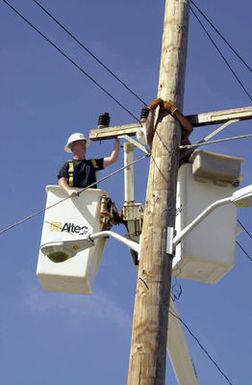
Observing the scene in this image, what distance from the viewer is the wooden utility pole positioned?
235 inches

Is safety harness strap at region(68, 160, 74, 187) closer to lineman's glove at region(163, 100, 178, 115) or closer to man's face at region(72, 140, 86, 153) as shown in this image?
man's face at region(72, 140, 86, 153)

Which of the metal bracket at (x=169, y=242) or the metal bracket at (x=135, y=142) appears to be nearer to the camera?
the metal bracket at (x=169, y=242)

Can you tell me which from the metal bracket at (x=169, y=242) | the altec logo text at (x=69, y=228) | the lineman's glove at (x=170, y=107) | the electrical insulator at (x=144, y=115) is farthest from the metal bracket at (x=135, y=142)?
the metal bracket at (x=169, y=242)

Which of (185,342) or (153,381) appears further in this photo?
(185,342)

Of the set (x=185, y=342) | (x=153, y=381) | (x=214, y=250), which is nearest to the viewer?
(x=153, y=381)

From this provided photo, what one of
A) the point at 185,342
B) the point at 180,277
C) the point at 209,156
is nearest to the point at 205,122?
the point at 209,156

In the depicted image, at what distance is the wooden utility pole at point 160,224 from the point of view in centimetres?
598

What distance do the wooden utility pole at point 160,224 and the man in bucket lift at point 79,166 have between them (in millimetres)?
1141

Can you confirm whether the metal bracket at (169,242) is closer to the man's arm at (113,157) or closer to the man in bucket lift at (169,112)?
the man in bucket lift at (169,112)

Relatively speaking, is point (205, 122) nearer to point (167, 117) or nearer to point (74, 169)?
point (167, 117)

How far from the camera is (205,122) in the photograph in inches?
295

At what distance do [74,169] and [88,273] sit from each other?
3.72 feet

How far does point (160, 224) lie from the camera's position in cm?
659

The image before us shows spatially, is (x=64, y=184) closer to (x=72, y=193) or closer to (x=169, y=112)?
(x=72, y=193)
